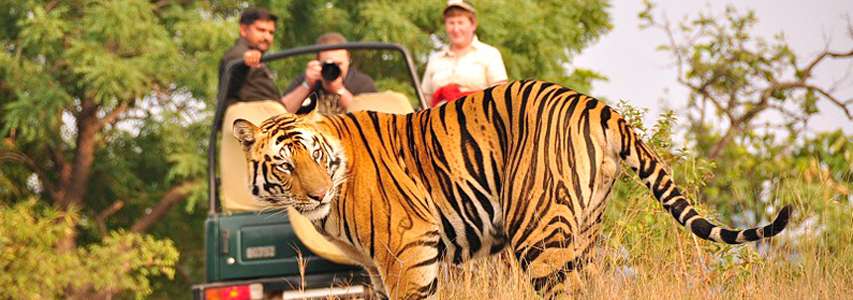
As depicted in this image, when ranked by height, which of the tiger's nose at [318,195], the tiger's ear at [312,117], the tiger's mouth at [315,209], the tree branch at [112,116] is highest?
the tree branch at [112,116]

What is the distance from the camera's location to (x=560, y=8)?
21.0 m

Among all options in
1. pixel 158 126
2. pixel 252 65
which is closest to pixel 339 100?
pixel 252 65

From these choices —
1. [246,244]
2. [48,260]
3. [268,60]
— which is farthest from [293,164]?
[48,260]

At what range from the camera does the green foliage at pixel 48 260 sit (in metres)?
16.6

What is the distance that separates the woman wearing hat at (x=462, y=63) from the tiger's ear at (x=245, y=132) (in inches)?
86.8

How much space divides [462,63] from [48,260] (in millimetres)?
10134

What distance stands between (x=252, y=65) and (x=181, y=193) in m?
12.2

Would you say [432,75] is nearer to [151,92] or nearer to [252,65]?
[252,65]

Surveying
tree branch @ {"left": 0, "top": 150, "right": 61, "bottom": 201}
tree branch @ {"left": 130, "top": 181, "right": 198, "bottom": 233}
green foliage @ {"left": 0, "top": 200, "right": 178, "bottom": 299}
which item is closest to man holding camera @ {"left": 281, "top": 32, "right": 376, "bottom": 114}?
green foliage @ {"left": 0, "top": 200, "right": 178, "bottom": 299}

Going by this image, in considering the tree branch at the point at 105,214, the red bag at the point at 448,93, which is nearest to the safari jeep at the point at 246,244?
the red bag at the point at 448,93

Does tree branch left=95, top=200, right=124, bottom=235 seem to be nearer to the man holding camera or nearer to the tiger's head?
the man holding camera

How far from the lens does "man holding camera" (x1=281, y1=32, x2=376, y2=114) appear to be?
327 inches

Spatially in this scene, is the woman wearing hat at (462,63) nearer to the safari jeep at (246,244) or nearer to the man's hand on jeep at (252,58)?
the safari jeep at (246,244)

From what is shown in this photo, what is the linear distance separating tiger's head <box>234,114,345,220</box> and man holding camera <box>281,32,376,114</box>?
6.17 ft
